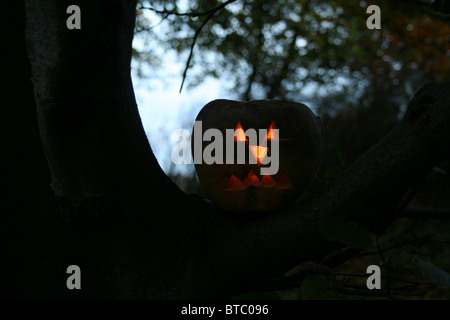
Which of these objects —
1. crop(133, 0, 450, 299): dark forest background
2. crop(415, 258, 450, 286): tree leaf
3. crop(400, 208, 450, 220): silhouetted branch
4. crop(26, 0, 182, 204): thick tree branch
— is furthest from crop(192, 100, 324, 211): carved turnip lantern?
crop(133, 0, 450, 299): dark forest background

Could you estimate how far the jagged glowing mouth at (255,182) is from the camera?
1337mm

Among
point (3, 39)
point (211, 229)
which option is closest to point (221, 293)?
point (211, 229)

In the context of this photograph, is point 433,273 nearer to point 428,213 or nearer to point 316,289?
point 316,289

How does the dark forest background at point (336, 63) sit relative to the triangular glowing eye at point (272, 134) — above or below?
above

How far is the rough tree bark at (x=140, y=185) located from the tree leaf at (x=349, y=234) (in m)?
0.19

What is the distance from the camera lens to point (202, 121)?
1392 millimetres

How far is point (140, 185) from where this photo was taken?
3.97 feet

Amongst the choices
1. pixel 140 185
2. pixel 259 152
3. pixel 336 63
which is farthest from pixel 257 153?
pixel 336 63

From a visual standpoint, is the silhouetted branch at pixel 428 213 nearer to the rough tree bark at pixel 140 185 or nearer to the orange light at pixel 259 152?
the rough tree bark at pixel 140 185

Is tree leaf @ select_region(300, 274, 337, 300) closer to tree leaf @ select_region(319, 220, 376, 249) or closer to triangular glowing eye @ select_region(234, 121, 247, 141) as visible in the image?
tree leaf @ select_region(319, 220, 376, 249)

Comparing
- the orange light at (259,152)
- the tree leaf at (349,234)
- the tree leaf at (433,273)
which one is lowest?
the tree leaf at (433,273)

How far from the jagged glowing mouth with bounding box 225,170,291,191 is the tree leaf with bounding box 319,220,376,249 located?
0.39 m

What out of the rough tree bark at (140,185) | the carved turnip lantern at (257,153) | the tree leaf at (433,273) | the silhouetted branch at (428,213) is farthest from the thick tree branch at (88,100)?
the silhouetted branch at (428,213)

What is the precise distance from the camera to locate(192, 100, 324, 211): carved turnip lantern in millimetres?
1323
